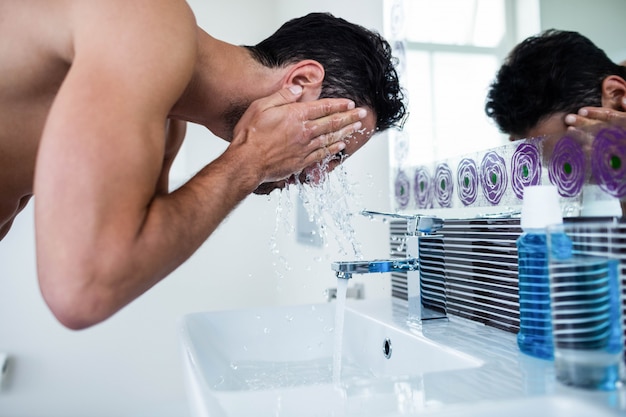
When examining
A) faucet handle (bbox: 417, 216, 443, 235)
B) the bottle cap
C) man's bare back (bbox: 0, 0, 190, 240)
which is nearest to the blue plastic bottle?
the bottle cap

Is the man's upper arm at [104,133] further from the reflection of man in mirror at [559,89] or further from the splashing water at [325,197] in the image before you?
the reflection of man in mirror at [559,89]

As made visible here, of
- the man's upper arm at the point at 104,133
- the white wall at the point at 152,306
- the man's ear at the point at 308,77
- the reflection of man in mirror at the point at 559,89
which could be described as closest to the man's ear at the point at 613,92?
the reflection of man in mirror at the point at 559,89

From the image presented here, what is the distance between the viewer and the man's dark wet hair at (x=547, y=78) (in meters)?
0.80

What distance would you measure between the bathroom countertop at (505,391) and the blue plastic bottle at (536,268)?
29 millimetres

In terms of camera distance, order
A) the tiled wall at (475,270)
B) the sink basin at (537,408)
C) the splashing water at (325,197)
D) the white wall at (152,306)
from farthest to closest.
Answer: the white wall at (152,306)
the splashing water at (325,197)
the tiled wall at (475,270)
the sink basin at (537,408)

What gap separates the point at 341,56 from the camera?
103cm

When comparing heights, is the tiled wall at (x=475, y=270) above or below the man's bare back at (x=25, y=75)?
below

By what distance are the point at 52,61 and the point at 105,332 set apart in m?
1.81

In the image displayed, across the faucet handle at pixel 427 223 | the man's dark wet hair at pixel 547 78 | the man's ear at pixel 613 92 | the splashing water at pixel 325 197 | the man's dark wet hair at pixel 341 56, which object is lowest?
the faucet handle at pixel 427 223

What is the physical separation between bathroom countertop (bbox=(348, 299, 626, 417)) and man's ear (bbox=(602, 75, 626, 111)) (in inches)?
13.8

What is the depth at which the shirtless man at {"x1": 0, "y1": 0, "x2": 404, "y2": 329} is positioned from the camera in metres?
0.63

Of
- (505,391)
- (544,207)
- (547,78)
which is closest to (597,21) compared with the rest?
(547,78)

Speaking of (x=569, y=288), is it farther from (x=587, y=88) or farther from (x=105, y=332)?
(x=105, y=332)

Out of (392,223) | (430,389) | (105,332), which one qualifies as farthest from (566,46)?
(105,332)
